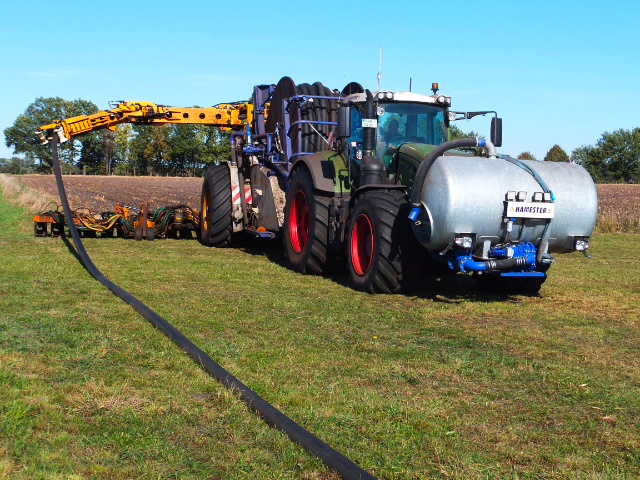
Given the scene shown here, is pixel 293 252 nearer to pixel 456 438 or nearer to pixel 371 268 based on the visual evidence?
pixel 371 268

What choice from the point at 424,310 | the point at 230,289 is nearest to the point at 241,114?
the point at 230,289

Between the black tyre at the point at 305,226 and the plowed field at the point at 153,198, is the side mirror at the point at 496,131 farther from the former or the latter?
the plowed field at the point at 153,198

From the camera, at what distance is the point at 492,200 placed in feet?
23.8

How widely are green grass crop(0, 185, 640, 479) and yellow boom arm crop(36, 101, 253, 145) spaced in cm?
576

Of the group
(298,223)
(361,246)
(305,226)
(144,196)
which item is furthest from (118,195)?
(361,246)

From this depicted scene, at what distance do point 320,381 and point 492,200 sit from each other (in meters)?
3.37

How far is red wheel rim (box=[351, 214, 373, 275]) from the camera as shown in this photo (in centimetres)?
856

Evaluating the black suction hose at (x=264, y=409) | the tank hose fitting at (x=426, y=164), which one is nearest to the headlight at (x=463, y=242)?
the tank hose fitting at (x=426, y=164)

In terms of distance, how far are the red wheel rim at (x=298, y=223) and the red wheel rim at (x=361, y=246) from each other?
1717mm

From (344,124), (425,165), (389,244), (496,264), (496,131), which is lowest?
(496,264)

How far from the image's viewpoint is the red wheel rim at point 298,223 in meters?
10.4

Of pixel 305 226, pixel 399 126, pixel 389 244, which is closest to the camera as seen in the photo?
pixel 389 244

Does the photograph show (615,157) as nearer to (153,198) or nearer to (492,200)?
(153,198)

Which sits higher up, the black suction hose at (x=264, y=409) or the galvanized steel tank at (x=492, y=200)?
the galvanized steel tank at (x=492, y=200)
